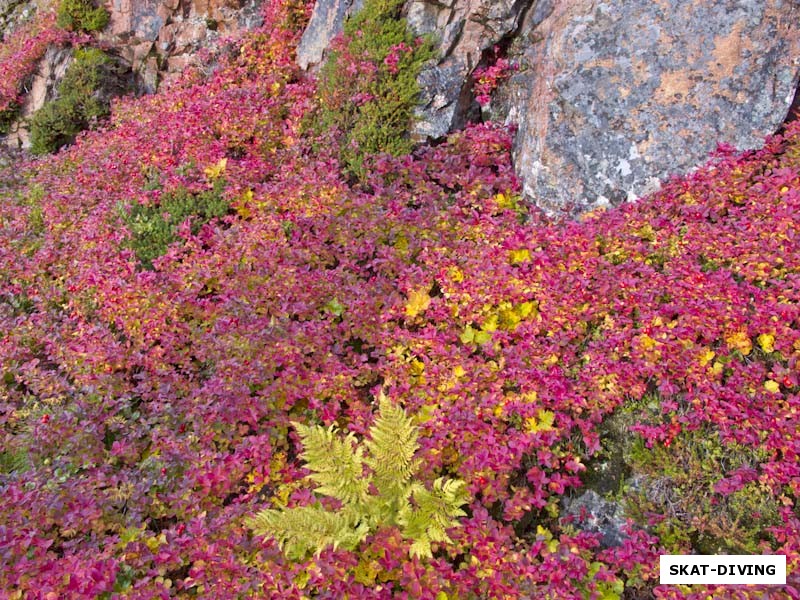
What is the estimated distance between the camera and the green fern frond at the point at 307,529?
3.34m

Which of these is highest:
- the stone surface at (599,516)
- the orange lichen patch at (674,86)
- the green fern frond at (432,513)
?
the orange lichen patch at (674,86)

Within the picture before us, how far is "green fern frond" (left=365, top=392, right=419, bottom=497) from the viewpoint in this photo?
3.65 m

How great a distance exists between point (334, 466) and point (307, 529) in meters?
0.43

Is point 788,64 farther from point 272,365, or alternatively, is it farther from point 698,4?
point 272,365

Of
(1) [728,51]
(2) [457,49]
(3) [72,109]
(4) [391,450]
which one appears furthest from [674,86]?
(3) [72,109]

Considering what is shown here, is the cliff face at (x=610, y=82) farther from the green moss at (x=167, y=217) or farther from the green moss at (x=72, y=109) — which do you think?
the green moss at (x=72, y=109)

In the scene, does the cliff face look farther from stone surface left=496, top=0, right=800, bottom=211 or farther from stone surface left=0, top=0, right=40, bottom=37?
stone surface left=0, top=0, right=40, bottom=37

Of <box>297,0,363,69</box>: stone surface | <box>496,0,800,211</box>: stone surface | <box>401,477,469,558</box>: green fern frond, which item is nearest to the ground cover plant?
<box>401,477,469,558</box>: green fern frond

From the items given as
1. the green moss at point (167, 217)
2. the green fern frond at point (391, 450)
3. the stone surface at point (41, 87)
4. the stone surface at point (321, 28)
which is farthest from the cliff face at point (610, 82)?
the stone surface at point (41, 87)

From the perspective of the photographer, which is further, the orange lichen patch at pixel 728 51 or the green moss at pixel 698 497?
the orange lichen patch at pixel 728 51

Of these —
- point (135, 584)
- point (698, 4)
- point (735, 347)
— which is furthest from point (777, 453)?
point (698, 4)

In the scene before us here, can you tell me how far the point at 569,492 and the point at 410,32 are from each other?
5.85 meters

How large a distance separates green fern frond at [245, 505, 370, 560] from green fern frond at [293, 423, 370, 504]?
18cm

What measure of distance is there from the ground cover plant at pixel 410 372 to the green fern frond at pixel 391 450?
17 cm
